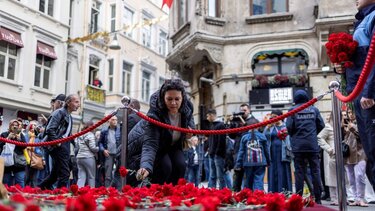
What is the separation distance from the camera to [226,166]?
9.23 metres

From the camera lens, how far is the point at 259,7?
54.1ft

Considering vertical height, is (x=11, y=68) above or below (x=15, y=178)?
above

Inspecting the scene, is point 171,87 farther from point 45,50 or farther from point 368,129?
point 45,50

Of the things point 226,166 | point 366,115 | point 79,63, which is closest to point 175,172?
point 366,115

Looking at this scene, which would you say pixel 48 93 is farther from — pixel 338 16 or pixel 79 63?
pixel 338 16

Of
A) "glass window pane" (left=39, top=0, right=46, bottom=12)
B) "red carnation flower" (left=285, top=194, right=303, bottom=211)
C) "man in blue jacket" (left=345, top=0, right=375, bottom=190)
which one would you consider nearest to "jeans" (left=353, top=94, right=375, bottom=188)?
"man in blue jacket" (left=345, top=0, right=375, bottom=190)

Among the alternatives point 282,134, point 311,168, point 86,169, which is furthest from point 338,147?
point 86,169

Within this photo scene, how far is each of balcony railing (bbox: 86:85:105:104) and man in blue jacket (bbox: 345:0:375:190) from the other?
21.8 meters

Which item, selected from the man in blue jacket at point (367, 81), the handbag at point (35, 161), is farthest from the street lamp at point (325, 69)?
the man in blue jacket at point (367, 81)

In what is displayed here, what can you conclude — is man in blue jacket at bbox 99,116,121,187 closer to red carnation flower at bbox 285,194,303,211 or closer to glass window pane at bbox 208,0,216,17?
red carnation flower at bbox 285,194,303,211

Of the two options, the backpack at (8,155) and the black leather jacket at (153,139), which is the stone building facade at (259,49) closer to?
the backpack at (8,155)

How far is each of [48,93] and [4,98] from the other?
3016 millimetres

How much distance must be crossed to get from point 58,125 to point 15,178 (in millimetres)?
2288

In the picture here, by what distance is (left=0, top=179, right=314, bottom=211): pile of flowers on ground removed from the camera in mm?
1872
